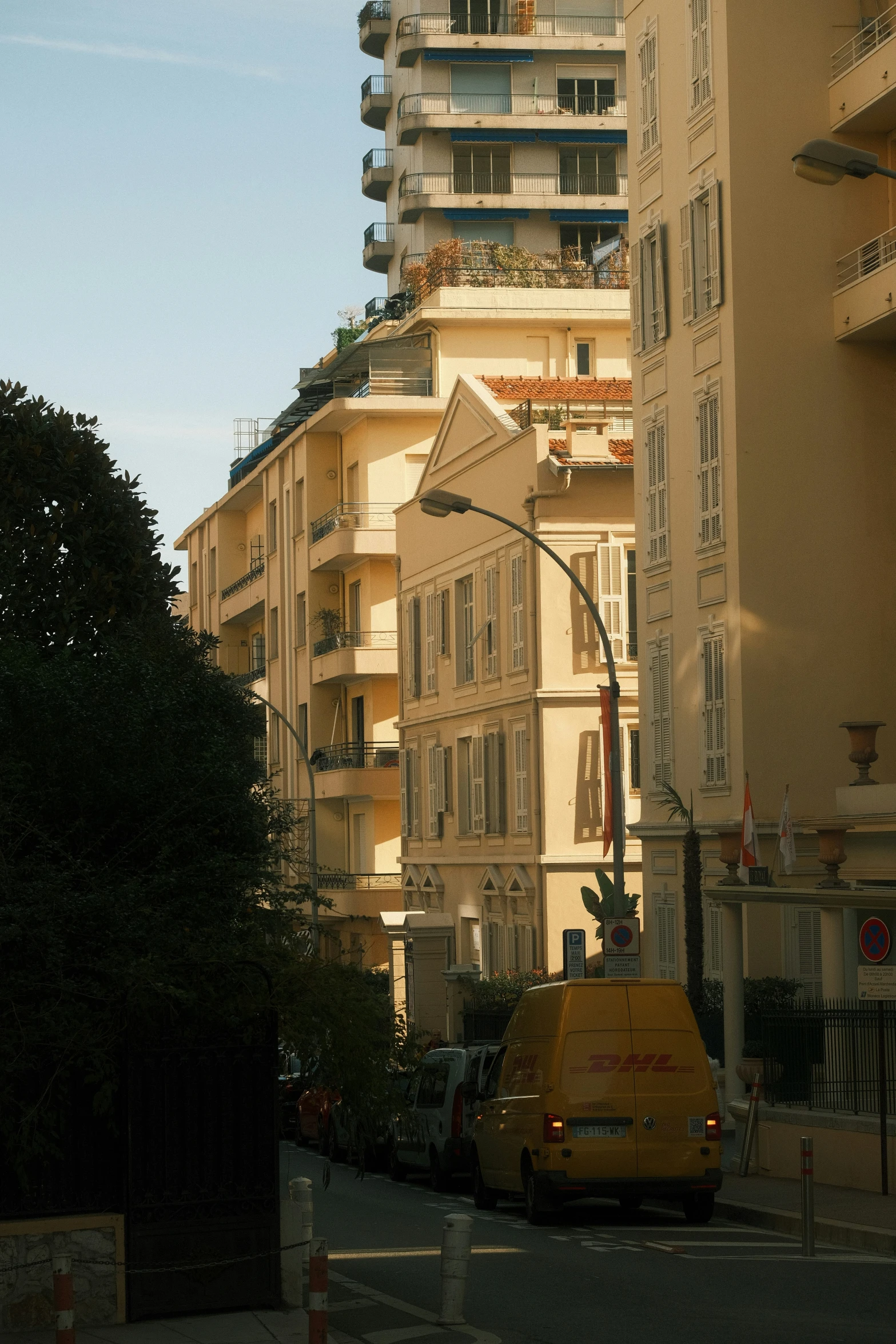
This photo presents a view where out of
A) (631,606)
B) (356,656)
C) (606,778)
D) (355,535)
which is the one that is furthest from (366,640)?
(606,778)

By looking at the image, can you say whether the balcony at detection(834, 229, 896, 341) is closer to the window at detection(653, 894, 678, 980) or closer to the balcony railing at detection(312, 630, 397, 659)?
the window at detection(653, 894, 678, 980)

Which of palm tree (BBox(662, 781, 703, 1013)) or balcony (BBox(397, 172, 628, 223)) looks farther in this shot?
balcony (BBox(397, 172, 628, 223))

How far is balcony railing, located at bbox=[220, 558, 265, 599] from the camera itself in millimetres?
67250

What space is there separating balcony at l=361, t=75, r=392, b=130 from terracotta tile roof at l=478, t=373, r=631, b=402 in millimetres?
31842

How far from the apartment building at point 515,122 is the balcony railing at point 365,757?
24.8 m

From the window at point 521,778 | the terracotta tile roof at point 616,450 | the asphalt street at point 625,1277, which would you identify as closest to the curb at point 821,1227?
the asphalt street at point 625,1277

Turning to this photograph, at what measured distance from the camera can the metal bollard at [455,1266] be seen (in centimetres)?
1166

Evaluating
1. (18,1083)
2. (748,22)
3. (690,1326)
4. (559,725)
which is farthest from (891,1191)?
(559,725)

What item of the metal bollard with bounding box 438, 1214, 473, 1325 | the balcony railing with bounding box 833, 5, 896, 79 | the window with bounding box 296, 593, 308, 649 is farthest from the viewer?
the window with bounding box 296, 593, 308, 649

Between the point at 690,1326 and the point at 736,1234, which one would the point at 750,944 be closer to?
the point at 736,1234

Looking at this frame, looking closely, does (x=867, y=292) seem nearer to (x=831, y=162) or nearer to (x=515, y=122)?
(x=831, y=162)

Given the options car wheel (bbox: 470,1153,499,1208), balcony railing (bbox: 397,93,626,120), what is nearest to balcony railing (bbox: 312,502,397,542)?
balcony railing (bbox: 397,93,626,120)

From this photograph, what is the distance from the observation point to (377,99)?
78.0 meters

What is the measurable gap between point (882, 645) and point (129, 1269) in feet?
69.5
